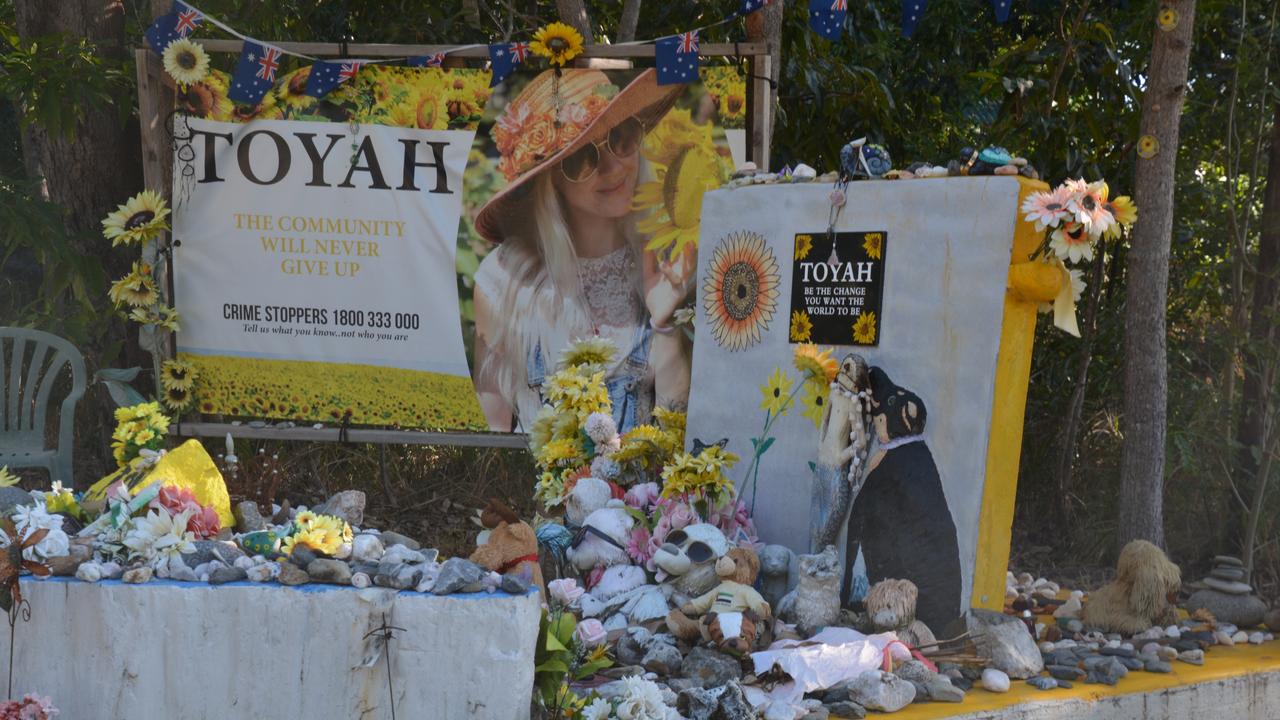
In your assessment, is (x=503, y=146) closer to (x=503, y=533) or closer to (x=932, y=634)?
(x=503, y=533)

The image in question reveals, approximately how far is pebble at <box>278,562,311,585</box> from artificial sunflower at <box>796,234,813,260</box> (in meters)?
2.43

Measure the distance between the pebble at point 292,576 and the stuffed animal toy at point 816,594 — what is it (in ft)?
5.66

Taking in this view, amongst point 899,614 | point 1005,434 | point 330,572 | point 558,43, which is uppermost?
point 558,43

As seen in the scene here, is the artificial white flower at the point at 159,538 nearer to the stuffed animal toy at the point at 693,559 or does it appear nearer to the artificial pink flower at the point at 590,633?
the artificial pink flower at the point at 590,633

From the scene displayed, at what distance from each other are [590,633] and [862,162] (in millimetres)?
2020

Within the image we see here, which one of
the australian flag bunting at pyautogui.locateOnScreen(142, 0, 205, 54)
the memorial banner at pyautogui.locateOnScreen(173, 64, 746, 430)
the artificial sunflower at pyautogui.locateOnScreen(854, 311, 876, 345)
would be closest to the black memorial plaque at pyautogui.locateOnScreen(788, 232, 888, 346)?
the artificial sunflower at pyautogui.locateOnScreen(854, 311, 876, 345)

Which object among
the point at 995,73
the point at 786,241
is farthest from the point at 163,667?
the point at 995,73

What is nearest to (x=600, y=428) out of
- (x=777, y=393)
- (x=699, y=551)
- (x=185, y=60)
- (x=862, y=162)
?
(x=777, y=393)

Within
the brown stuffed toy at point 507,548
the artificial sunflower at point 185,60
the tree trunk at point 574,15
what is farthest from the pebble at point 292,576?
the tree trunk at point 574,15

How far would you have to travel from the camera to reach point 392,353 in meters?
6.34

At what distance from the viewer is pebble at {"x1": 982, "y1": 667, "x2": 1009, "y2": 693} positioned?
3.99m

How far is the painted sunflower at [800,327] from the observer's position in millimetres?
4961

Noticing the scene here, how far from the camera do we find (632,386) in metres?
6.11

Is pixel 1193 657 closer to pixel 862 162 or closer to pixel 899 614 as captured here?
pixel 899 614
